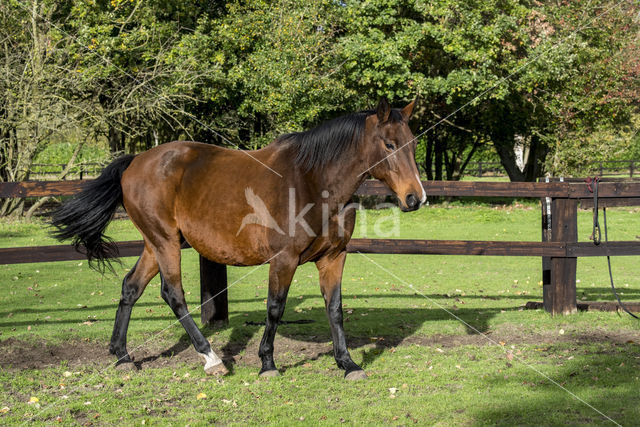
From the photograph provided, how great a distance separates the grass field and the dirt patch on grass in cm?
2

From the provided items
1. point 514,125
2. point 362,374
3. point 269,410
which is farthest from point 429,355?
point 514,125

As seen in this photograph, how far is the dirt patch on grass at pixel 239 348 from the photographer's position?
18.6ft

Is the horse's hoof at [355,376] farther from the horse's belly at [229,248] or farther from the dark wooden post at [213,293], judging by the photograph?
the dark wooden post at [213,293]

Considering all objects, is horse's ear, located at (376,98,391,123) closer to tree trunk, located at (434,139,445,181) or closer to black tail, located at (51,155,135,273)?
black tail, located at (51,155,135,273)

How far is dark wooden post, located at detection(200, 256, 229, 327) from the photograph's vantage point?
6945 mm

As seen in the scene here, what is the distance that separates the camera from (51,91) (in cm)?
1823

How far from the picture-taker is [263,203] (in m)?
5.23

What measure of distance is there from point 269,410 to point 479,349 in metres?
2.47

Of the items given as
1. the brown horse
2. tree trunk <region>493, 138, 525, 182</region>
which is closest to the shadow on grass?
the brown horse

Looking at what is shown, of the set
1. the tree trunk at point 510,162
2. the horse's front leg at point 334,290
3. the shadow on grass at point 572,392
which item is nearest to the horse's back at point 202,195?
the horse's front leg at point 334,290

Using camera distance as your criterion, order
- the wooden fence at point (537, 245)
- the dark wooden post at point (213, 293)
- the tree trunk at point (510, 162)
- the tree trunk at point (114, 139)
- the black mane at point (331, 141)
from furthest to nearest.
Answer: the tree trunk at point (510, 162) < the tree trunk at point (114, 139) < the dark wooden post at point (213, 293) < the wooden fence at point (537, 245) < the black mane at point (331, 141)

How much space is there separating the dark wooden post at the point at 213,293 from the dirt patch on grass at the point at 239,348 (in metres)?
0.68

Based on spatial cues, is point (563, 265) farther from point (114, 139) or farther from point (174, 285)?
point (114, 139)

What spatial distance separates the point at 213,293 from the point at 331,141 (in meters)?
2.70
